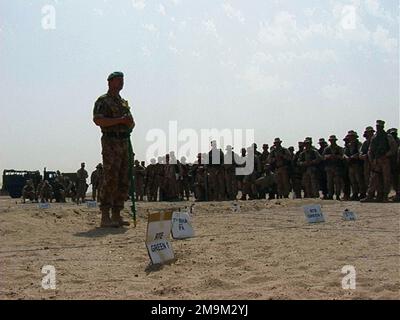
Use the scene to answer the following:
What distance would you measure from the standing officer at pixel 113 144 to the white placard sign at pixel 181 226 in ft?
5.42

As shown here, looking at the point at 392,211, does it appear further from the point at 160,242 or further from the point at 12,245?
the point at 12,245

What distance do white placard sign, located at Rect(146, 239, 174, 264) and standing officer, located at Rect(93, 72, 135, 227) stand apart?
3084 mm

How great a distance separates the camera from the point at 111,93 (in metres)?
9.02

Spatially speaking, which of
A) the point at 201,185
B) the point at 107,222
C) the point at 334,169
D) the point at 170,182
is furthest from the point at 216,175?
the point at 107,222

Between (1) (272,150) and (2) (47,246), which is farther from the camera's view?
(1) (272,150)

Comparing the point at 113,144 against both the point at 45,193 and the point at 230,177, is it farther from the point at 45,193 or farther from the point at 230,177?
the point at 45,193

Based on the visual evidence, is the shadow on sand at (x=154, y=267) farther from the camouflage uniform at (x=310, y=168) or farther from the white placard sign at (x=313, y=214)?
the camouflage uniform at (x=310, y=168)

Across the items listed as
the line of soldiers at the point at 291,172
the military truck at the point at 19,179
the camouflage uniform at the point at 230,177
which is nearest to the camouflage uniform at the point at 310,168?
the line of soldiers at the point at 291,172

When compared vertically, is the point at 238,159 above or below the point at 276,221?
above

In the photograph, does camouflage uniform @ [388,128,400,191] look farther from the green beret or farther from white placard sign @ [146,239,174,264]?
white placard sign @ [146,239,174,264]

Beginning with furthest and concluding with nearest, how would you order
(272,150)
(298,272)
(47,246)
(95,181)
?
(95,181), (272,150), (47,246), (298,272)

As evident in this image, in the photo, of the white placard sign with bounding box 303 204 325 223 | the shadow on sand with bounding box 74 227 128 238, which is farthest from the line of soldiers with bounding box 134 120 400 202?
the shadow on sand with bounding box 74 227 128 238

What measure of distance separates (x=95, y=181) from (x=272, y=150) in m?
9.63

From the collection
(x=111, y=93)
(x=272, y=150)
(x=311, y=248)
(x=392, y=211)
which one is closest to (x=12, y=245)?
(x=111, y=93)
